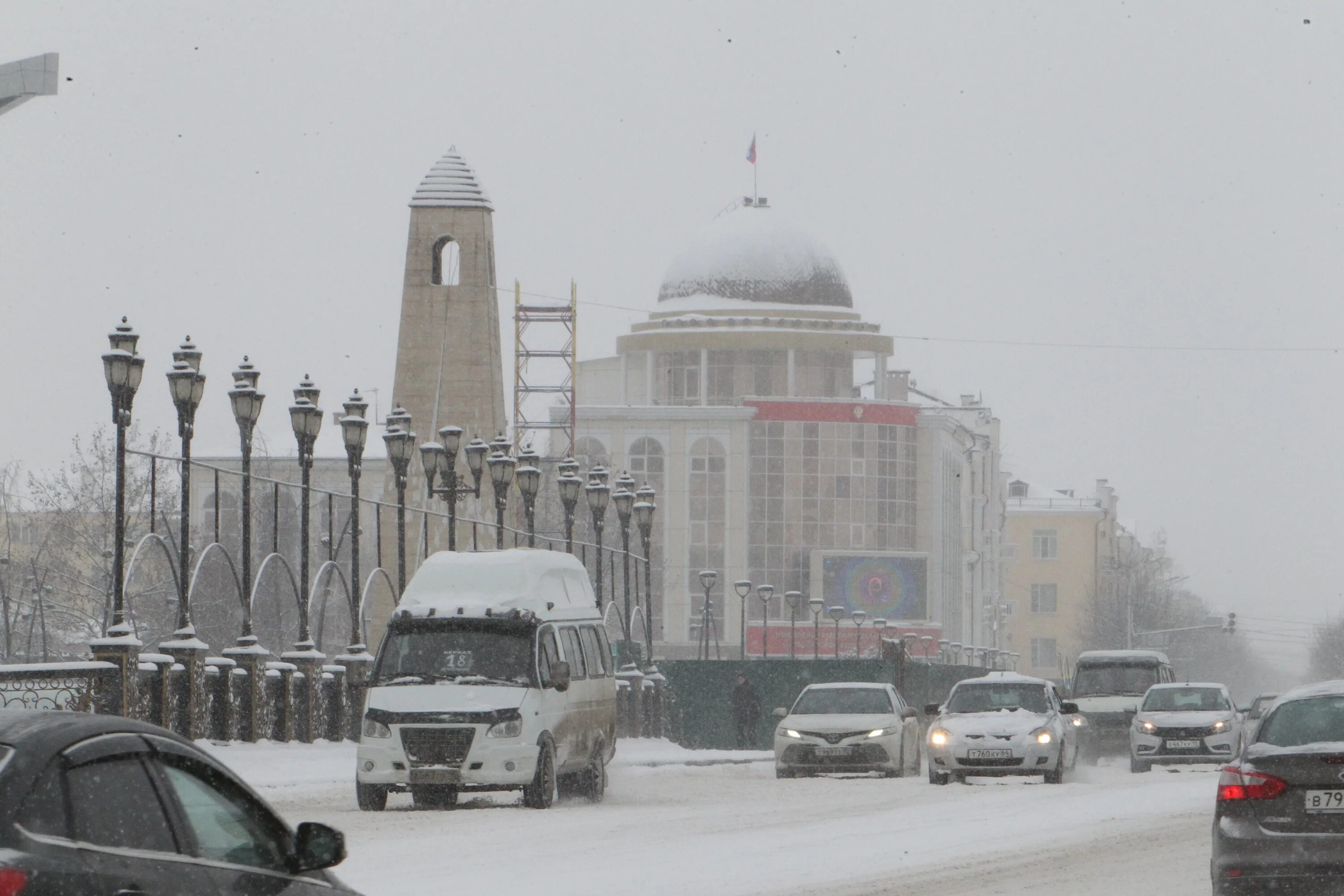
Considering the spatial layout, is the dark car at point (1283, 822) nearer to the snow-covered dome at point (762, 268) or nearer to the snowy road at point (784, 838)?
the snowy road at point (784, 838)

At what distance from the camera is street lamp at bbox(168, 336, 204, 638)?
28047 millimetres

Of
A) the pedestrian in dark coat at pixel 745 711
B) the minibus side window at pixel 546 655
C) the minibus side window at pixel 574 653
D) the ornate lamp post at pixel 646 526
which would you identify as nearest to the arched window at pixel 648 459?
the ornate lamp post at pixel 646 526

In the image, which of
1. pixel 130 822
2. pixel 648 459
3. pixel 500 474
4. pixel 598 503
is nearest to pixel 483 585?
pixel 130 822

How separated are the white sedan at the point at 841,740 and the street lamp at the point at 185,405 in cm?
721

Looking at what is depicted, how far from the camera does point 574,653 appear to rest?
76.5ft

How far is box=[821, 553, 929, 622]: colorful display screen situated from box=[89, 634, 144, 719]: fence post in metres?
85.1

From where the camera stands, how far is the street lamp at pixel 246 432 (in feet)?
99.0

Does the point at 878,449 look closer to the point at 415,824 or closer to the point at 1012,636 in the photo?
the point at 1012,636

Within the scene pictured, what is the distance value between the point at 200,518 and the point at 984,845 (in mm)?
91977

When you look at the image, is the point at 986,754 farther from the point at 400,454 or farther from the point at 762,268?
the point at 762,268

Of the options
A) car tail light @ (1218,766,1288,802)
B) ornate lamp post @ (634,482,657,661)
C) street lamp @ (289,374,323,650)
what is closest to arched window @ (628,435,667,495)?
ornate lamp post @ (634,482,657,661)

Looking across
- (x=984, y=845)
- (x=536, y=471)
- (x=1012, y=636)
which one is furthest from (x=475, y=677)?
(x=1012, y=636)

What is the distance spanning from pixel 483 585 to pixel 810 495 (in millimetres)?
88352

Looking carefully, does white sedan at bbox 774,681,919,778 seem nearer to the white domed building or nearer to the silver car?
the silver car
